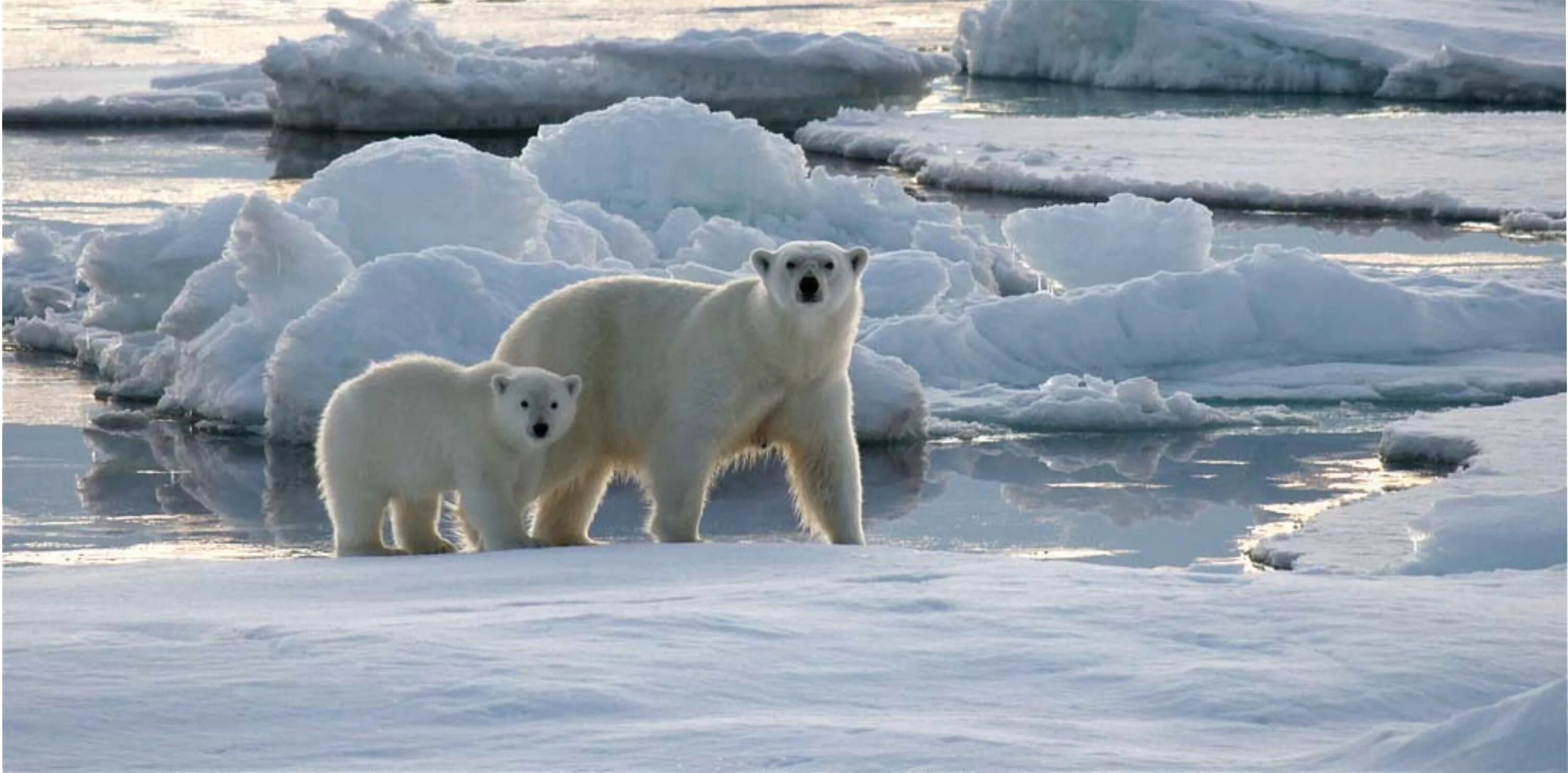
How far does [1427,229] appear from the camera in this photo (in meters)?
15.3

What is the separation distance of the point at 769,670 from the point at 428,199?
290 inches

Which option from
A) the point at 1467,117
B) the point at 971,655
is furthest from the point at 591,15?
the point at 971,655

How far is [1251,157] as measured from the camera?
755 inches

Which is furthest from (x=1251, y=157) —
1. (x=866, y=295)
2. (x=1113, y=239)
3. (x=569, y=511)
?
(x=569, y=511)

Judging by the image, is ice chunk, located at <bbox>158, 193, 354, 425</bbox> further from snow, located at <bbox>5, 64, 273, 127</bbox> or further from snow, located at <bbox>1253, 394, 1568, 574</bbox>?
snow, located at <bbox>5, 64, 273, 127</bbox>

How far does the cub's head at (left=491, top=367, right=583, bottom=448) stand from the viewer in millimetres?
5000

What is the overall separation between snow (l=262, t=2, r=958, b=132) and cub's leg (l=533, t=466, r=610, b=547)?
556 inches

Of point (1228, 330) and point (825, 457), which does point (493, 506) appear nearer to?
point (825, 457)

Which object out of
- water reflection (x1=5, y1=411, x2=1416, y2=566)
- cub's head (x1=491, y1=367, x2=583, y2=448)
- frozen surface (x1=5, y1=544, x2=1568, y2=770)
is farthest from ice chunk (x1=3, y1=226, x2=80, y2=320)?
frozen surface (x1=5, y1=544, x2=1568, y2=770)

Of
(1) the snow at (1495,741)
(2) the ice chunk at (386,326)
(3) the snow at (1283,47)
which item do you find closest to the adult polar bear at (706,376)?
(1) the snow at (1495,741)

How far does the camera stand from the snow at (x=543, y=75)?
20.6 m

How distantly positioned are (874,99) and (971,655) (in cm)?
2172

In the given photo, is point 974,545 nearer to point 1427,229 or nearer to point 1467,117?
point 1427,229

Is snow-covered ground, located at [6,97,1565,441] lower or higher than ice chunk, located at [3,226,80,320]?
higher
